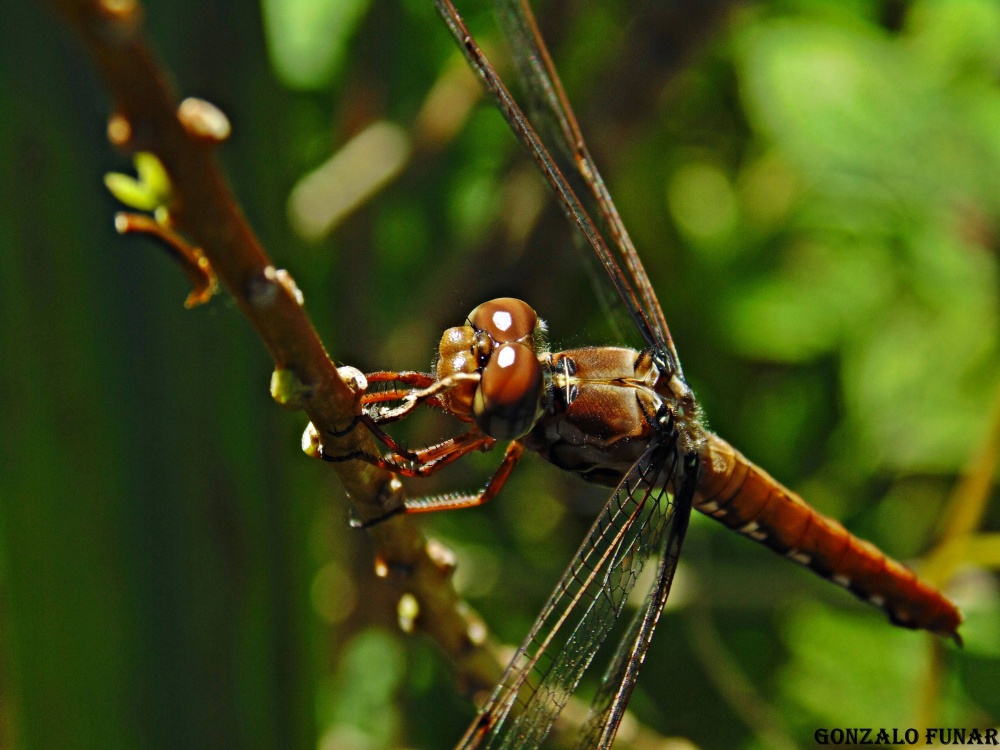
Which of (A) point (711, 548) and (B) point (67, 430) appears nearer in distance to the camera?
(B) point (67, 430)

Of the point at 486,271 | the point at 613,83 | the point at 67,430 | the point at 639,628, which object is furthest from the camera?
the point at 486,271

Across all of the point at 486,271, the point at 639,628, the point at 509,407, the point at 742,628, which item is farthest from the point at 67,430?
the point at 742,628

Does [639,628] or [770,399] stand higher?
[770,399]

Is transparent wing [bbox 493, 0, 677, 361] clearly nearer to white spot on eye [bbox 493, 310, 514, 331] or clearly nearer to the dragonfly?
the dragonfly

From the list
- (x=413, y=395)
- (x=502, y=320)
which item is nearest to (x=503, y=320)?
(x=502, y=320)

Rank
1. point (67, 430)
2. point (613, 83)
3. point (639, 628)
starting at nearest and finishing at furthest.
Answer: point (67, 430), point (639, 628), point (613, 83)

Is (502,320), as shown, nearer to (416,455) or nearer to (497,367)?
(497,367)

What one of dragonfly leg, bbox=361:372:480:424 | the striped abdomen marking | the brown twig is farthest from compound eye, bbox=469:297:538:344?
the striped abdomen marking

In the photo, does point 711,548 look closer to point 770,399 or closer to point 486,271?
point 770,399

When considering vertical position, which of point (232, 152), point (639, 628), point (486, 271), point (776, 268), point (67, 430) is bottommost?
point (67, 430)
